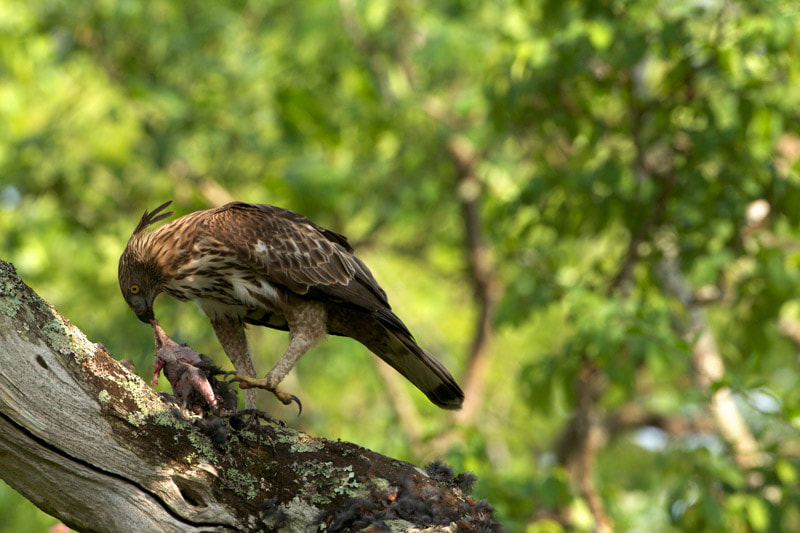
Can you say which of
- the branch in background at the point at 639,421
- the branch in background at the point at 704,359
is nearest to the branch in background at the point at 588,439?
the branch in background at the point at 704,359

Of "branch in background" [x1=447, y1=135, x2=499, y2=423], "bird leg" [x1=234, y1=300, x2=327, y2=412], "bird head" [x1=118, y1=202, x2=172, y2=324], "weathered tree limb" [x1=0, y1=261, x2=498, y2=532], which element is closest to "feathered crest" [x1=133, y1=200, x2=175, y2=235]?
"bird head" [x1=118, y1=202, x2=172, y2=324]

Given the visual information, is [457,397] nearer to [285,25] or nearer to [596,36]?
[596,36]

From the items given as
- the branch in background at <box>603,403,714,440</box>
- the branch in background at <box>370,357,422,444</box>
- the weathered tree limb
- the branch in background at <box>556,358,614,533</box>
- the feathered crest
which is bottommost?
the weathered tree limb

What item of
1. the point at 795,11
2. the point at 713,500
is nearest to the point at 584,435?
the point at 713,500

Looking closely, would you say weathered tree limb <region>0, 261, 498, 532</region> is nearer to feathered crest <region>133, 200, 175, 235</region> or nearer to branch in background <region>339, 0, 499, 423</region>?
feathered crest <region>133, 200, 175, 235</region>

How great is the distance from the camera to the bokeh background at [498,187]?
5.87 meters

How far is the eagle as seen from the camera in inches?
143

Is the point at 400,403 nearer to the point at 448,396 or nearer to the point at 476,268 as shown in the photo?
the point at 476,268

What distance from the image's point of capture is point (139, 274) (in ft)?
12.2

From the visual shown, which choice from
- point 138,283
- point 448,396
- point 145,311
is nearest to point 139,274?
point 138,283

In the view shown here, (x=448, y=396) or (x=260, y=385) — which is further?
(x=448, y=396)

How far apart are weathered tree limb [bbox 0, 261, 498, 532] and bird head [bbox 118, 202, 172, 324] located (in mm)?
1243

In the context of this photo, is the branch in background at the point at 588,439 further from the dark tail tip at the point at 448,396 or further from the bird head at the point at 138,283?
the bird head at the point at 138,283

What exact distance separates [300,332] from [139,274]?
0.72 meters
